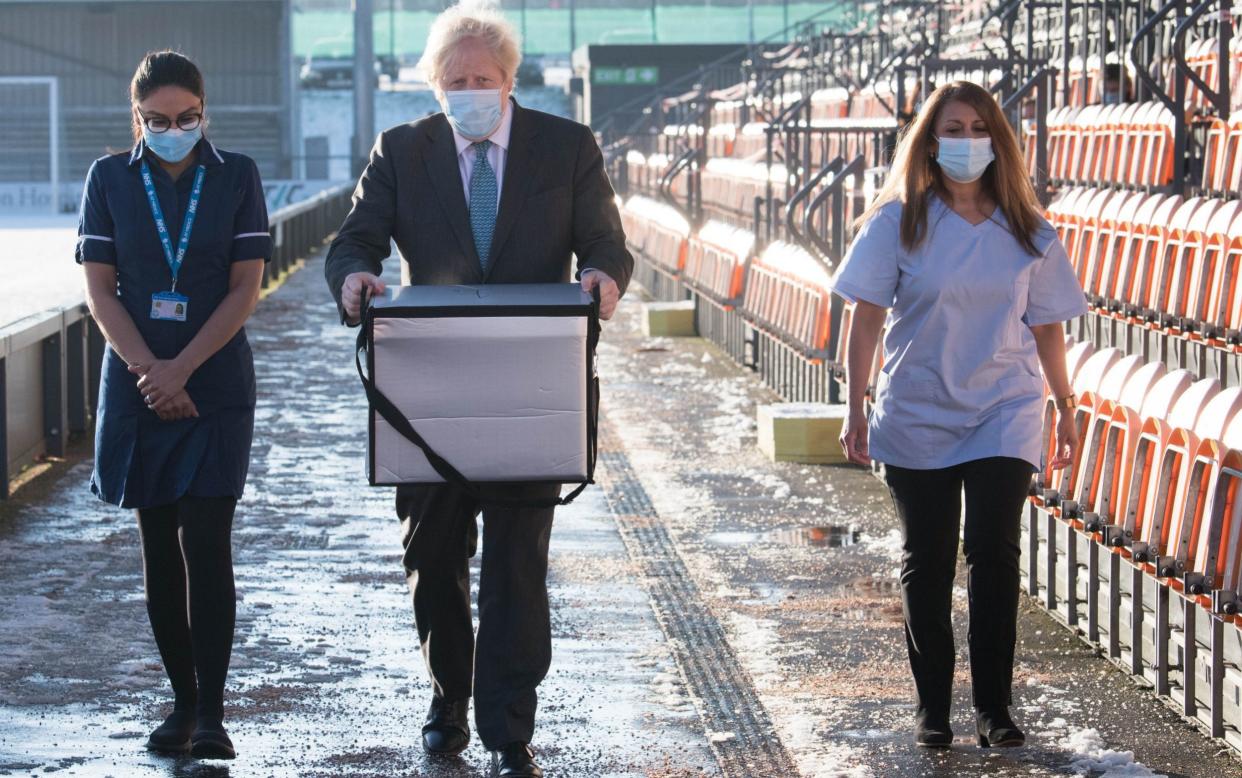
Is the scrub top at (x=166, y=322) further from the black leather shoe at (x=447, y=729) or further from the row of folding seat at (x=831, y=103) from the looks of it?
the row of folding seat at (x=831, y=103)

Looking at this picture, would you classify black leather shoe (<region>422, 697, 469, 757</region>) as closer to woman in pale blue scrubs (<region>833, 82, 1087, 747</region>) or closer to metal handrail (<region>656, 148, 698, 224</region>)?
woman in pale blue scrubs (<region>833, 82, 1087, 747</region>)

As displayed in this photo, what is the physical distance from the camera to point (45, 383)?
32.5ft

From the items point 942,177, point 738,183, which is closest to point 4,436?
point 942,177

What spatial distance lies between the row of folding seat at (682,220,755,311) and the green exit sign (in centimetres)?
2252

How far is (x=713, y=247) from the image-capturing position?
15344 millimetres

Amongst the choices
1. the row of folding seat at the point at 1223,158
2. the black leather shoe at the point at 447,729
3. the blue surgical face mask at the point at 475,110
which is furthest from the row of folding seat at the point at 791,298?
the blue surgical face mask at the point at 475,110

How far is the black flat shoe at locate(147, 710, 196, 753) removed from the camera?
15.2 feet

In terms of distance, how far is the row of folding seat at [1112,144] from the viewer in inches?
366

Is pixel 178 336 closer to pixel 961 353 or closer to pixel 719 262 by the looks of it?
pixel 961 353

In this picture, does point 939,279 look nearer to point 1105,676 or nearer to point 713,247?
point 1105,676

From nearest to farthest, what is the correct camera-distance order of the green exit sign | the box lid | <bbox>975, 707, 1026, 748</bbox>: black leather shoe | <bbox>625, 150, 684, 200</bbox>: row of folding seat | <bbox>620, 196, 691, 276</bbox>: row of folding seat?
1. the box lid
2. <bbox>975, 707, 1026, 748</bbox>: black leather shoe
3. <bbox>620, 196, 691, 276</bbox>: row of folding seat
4. <bbox>625, 150, 684, 200</bbox>: row of folding seat
5. the green exit sign

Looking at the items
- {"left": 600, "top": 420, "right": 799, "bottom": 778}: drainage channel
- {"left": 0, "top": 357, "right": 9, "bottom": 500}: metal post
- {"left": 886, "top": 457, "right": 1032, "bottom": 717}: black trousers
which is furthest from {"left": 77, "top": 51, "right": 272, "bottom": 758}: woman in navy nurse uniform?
{"left": 0, "top": 357, "right": 9, "bottom": 500}: metal post

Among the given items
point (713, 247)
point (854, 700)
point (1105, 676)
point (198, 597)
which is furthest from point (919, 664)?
point (713, 247)

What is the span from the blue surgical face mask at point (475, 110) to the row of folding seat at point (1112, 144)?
5.48m
